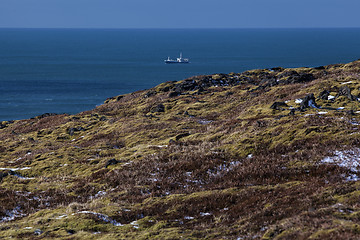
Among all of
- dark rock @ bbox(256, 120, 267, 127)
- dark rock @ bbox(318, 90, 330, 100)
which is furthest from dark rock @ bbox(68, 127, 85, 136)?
dark rock @ bbox(318, 90, 330, 100)

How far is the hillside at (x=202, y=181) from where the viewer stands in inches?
526

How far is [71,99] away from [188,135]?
365 ft

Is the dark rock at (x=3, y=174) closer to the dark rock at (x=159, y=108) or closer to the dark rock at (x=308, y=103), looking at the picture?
the dark rock at (x=308, y=103)

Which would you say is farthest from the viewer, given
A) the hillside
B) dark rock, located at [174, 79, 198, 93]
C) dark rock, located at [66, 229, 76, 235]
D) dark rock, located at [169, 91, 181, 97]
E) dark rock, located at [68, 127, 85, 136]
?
dark rock, located at [174, 79, 198, 93]

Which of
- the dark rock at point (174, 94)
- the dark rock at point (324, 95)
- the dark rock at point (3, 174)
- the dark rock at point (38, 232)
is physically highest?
the dark rock at point (324, 95)

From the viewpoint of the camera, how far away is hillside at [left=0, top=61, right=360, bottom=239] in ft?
43.9

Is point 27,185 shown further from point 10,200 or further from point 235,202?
point 235,202

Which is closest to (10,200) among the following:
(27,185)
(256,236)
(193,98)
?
(27,185)

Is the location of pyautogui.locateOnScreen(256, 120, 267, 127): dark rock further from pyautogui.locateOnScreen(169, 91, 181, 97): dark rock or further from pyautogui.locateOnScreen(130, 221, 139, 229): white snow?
pyautogui.locateOnScreen(169, 91, 181, 97): dark rock

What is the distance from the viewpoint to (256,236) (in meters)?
11.8

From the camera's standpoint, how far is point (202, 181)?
2097 centimetres

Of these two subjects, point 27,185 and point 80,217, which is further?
point 27,185

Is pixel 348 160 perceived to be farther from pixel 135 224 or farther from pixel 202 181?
pixel 135 224

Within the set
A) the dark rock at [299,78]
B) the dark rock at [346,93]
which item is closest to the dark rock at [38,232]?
the dark rock at [346,93]
